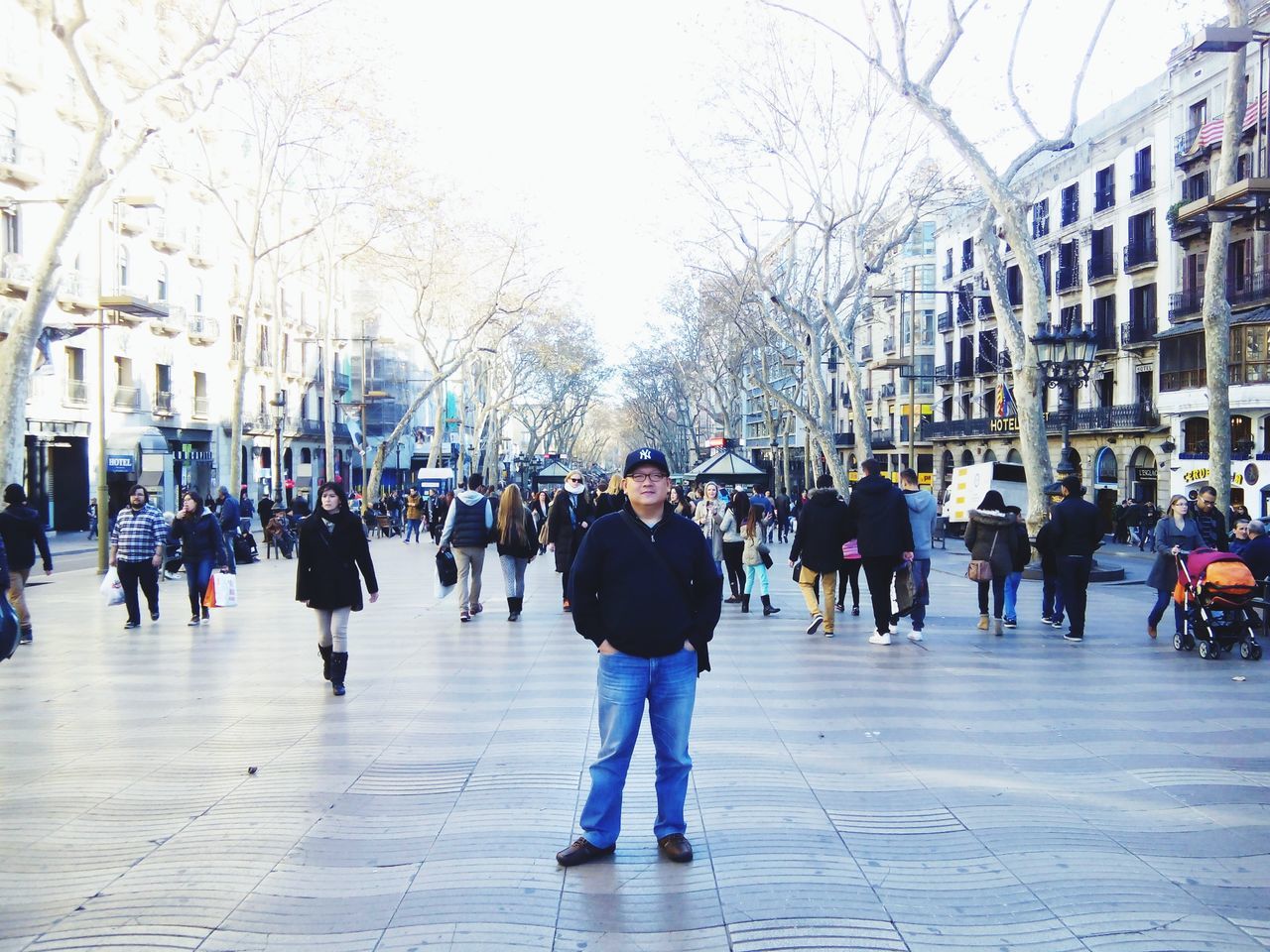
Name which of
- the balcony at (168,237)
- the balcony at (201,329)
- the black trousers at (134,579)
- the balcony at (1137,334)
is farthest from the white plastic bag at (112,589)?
the balcony at (1137,334)

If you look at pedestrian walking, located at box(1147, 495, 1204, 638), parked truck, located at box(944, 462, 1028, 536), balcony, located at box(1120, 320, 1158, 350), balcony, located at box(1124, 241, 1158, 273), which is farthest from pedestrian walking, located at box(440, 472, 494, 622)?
balcony, located at box(1124, 241, 1158, 273)

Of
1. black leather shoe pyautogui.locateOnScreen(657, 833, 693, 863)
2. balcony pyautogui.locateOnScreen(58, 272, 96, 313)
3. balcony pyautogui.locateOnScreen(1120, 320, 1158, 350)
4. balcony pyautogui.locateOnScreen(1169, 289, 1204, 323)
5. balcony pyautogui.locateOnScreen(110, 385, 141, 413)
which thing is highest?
balcony pyautogui.locateOnScreen(58, 272, 96, 313)

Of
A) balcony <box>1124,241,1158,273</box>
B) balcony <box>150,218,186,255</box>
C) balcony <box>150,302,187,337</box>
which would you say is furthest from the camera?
balcony <box>150,302,187,337</box>

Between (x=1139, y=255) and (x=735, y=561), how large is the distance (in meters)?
28.9

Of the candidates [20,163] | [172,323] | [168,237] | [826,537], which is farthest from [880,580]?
[172,323]

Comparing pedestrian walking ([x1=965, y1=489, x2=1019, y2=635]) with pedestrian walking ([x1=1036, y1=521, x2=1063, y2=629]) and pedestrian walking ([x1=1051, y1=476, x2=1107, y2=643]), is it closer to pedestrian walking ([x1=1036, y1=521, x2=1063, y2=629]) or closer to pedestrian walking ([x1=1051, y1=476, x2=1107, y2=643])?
pedestrian walking ([x1=1036, y1=521, x2=1063, y2=629])

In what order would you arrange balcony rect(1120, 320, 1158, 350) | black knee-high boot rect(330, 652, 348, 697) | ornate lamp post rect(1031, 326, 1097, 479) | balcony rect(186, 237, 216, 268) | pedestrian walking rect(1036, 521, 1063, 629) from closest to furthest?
black knee-high boot rect(330, 652, 348, 697) → pedestrian walking rect(1036, 521, 1063, 629) → ornate lamp post rect(1031, 326, 1097, 479) → balcony rect(1120, 320, 1158, 350) → balcony rect(186, 237, 216, 268)

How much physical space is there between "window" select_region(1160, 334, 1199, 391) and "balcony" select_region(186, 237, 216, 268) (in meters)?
33.1

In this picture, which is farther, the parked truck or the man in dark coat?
the parked truck

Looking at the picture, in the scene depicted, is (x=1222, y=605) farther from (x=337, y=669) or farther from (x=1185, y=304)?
(x=1185, y=304)

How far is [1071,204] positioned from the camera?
41.1 meters

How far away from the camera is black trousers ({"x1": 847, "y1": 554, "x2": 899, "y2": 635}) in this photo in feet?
34.4

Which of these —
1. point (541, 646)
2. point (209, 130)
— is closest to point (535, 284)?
point (209, 130)

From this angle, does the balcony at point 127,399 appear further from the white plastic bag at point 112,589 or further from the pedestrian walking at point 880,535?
the pedestrian walking at point 880,535
